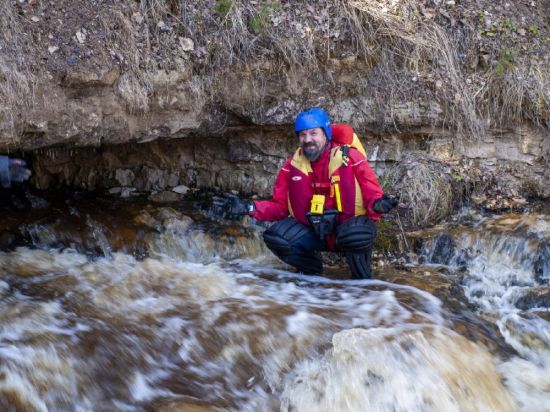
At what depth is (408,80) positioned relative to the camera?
6.42 m

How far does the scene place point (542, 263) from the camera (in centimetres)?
551

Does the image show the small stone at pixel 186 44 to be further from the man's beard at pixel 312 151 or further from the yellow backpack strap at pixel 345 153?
the yellow backpack strap at pixel 345 153

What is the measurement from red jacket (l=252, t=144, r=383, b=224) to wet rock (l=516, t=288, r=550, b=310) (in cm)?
145

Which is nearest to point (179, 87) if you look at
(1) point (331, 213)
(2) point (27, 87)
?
(2) point (27, 87)

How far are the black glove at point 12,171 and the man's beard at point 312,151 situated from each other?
3.34 meters

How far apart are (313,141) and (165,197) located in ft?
8.07

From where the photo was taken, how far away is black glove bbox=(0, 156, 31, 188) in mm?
6276

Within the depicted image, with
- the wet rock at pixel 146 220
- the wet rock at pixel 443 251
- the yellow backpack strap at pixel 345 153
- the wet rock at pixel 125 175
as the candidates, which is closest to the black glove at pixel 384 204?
the yellow backpack strap at pixel 345 153

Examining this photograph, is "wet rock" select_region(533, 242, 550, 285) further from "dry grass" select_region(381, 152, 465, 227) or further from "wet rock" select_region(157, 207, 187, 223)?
"wet rock" select_region(157, 207, 187, 223)

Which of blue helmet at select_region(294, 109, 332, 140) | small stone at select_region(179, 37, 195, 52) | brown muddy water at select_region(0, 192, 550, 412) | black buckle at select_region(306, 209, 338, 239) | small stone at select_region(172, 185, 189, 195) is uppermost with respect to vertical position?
small stone at select_region(179, 37, 195, 52)

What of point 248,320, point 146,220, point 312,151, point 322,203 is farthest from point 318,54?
point 248,320

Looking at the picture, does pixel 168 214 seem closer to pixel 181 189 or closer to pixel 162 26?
pixel 181 189

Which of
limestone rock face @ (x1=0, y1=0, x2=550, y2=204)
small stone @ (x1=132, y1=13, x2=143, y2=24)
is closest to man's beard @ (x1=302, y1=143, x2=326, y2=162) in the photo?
limestone rock face @ (x1=0, y1=0, x2=550, y2=204)

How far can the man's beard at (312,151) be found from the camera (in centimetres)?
488
